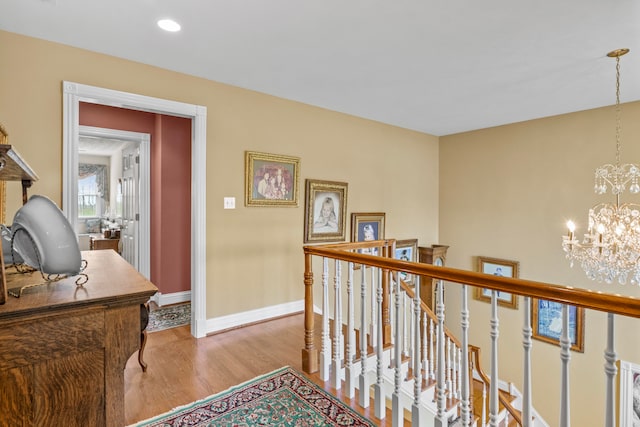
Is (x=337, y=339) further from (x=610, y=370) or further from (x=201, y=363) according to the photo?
(x=610, y=370)

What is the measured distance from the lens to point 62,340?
0.97m

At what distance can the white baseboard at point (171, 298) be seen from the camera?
160 inches

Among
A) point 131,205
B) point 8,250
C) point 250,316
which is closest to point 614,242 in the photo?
point 250,316

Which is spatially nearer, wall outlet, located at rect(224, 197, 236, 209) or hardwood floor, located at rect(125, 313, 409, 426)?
hardwood floor, located at rect(125, 313, 409, 426)

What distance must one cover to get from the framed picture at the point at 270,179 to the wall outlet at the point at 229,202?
14 cm

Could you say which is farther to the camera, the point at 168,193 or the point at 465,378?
the point at 168,193

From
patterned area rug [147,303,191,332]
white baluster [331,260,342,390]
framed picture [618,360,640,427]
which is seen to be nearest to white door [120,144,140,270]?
patterned area rug [147,303,191,332]

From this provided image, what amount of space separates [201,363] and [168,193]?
2.30m

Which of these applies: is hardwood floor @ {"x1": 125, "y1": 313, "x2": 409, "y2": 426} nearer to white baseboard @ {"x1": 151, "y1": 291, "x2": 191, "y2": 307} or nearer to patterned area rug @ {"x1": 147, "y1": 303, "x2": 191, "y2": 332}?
patterned area rug @ {"x1": 147, "y1": 303, "x2": 191, "y2": 332}

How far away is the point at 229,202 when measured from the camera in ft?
10.8

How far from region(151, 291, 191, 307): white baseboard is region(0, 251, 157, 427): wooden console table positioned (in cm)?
318

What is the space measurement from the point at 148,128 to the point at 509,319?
5.46 m

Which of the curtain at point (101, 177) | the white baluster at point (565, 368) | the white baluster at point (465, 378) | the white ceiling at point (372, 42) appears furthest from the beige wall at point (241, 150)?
the curtain at point (101, 177)

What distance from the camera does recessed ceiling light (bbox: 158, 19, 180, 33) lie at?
7.08ft
